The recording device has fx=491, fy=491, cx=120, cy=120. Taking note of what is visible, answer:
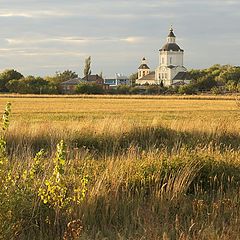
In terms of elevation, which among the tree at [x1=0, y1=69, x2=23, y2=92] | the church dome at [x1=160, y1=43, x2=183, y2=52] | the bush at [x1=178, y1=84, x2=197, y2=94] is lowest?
the bush at [x1=178, y1=84, x2=197, y2=94]

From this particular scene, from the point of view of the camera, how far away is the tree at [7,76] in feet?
410

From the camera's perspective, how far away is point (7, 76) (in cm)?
12644

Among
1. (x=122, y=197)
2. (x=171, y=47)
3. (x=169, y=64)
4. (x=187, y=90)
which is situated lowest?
(x=187, y=90)

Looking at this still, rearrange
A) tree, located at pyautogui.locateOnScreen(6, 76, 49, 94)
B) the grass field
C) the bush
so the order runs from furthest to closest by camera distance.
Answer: the bush < tree, located at pyautogui.locateOnScreen(6, 76, 49, 94) < the grass field

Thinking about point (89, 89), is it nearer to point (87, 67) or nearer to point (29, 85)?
point (29, 85)

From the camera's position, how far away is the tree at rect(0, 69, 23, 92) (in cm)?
12500

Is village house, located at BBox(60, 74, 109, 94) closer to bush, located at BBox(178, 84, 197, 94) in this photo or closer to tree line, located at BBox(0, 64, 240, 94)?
tree line, located at BBox(0, 64, 240, 94)

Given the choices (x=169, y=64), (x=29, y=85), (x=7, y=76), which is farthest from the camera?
(x=169, y=64)

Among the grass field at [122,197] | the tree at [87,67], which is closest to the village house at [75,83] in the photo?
the tree at [87,67]

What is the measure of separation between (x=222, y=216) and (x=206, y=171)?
298 cm

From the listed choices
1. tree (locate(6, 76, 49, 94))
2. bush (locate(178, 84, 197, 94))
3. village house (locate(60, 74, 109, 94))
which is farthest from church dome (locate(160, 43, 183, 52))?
tree (locate(6, 76, 49, 94))

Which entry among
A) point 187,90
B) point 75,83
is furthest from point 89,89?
point 75,83

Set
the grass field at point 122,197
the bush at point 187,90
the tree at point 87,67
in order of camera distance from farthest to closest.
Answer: the tree at point 87,67 < the bush at point 187,90 < the grass field at point 122,197

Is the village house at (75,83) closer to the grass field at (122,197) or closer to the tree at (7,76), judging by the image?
the tree at (7,76)
